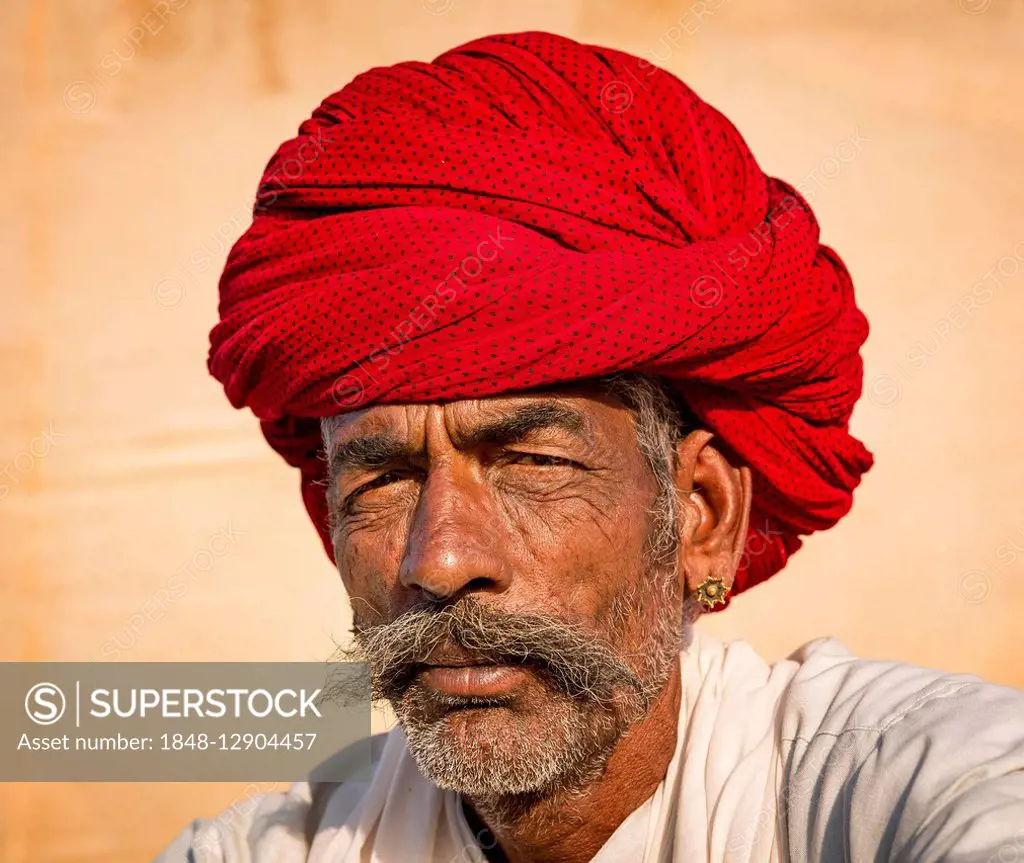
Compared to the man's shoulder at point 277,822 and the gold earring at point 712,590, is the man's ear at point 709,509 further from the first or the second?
the man's shoulder at point 277,822

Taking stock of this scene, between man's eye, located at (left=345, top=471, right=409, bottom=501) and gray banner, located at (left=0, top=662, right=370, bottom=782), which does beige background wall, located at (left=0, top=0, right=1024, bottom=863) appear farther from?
man's eye, located at (left=345, top=471, right=409, bottom=501)

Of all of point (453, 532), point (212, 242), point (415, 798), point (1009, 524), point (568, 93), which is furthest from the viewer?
point (212, 242)

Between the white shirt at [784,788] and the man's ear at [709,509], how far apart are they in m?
0.19

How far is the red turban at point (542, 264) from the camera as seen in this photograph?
7.45ft

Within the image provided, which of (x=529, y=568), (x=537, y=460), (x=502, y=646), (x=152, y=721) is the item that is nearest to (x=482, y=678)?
(x=502, y=646)

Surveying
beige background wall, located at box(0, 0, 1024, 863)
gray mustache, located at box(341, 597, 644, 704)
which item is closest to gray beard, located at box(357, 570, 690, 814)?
gray mustache, located at box(341, 597, 644, 704)

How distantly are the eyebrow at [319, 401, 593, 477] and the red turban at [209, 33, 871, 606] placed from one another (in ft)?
0.19

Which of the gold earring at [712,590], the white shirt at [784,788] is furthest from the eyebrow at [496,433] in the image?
the white shirt at [784,788]

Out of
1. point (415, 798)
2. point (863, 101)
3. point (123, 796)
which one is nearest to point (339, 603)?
point (123, 796)

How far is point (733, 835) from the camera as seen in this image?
222cm

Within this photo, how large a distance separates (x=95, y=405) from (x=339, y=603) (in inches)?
50.3

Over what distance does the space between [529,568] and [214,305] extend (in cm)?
332

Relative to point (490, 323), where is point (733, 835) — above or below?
below

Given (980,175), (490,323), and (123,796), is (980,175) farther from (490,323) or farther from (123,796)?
(123,796)
